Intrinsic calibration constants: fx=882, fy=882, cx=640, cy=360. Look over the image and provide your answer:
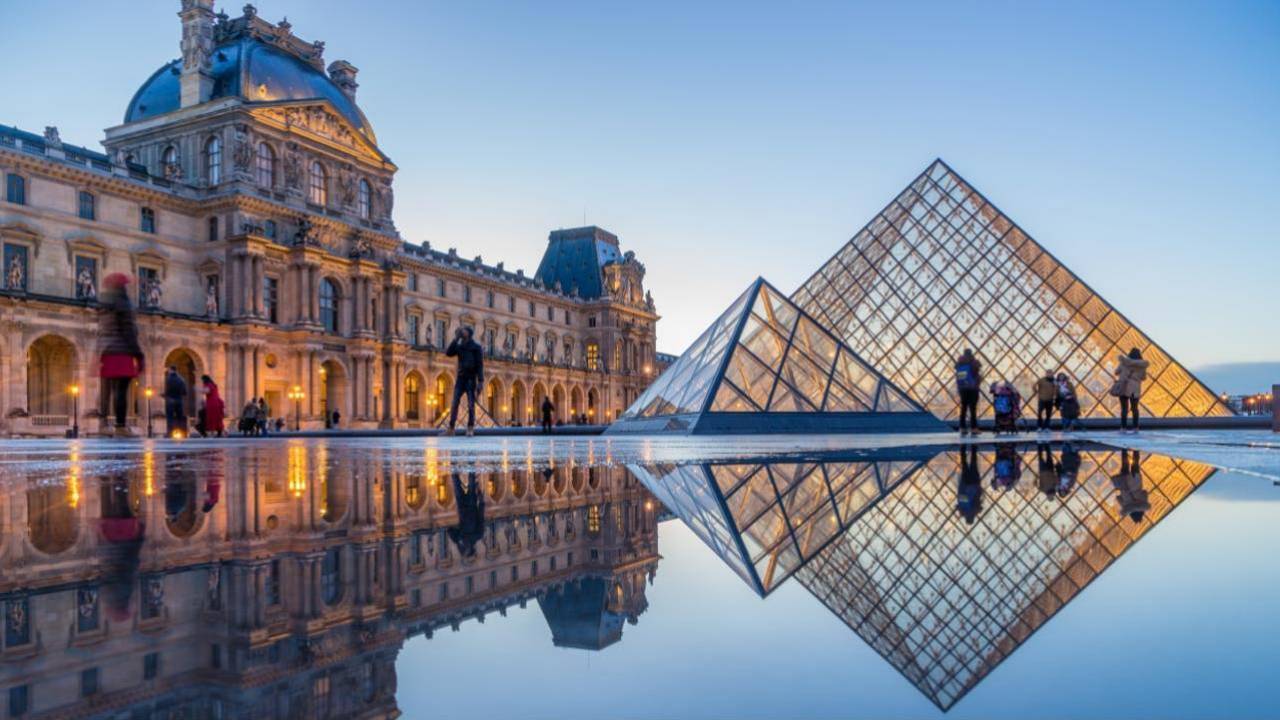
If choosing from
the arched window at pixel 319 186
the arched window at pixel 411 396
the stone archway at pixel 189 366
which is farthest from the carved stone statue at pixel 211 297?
the arched window at pixel 411 396

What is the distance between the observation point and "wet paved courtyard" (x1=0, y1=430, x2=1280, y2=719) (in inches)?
38.1

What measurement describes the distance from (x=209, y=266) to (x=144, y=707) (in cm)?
3821

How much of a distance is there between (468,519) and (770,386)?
14319mm

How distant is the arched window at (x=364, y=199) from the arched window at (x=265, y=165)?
4.99 m

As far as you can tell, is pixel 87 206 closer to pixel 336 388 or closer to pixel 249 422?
pixel 336 388

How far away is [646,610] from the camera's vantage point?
1442 millimetres

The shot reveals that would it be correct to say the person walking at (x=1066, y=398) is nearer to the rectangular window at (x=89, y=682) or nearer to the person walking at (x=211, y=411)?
the person walking at (x=211, y=411)

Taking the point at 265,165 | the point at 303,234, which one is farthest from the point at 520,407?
the point at 265,165

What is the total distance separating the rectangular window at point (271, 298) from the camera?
3612cm

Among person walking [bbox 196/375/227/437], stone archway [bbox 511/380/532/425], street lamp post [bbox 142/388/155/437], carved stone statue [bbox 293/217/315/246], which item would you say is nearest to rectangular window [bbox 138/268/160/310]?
street lamp post [bbox 142/388/155/437]

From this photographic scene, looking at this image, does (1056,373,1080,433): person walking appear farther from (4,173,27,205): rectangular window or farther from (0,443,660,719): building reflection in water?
(4,173,27,205): rectangular window

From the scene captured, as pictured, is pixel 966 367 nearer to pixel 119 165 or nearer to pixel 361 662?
pixel 361 662

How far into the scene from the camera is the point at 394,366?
4256 centimetres

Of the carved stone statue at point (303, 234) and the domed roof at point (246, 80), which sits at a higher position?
the domed roof at point (246, 80)
